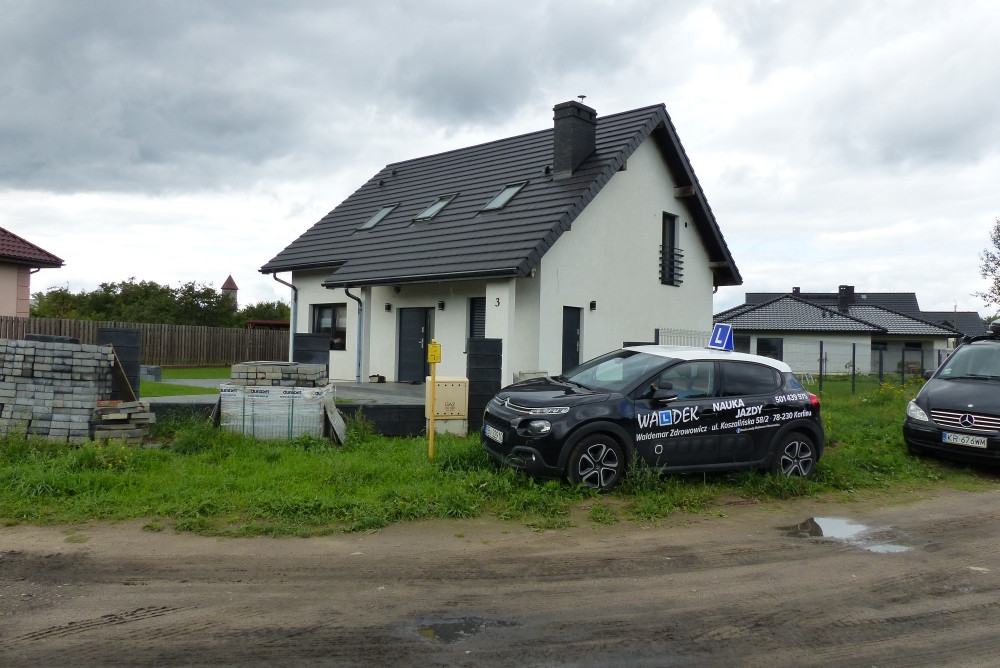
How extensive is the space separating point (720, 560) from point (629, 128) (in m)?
14.0

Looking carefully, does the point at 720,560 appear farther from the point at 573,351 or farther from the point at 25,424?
the point at 573,351

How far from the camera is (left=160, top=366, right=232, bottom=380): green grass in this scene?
21170 millimetres

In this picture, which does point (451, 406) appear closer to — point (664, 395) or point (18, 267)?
point (664, 395)

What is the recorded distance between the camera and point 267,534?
6.58 meters

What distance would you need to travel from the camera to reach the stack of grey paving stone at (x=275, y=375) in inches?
419

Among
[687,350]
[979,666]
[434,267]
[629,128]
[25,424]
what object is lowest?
[979,666]

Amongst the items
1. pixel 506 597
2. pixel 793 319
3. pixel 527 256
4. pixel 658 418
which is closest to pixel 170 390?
pixel 527 256

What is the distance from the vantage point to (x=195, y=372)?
918 inches

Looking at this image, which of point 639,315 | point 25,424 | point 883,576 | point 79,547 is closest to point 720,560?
point 883,576

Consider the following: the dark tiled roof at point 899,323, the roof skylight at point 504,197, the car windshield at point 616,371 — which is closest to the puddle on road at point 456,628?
the car windshield at point 616,371

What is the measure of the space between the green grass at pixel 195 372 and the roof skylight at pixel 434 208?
7.18 meters

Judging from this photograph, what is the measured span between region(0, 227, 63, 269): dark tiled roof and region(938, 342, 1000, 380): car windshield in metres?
23.4

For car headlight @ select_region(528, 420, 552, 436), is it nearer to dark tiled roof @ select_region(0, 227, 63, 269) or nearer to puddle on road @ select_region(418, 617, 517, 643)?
puddle on road @ select_region(418, 617, 517, 643)

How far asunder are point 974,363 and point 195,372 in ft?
65.7
